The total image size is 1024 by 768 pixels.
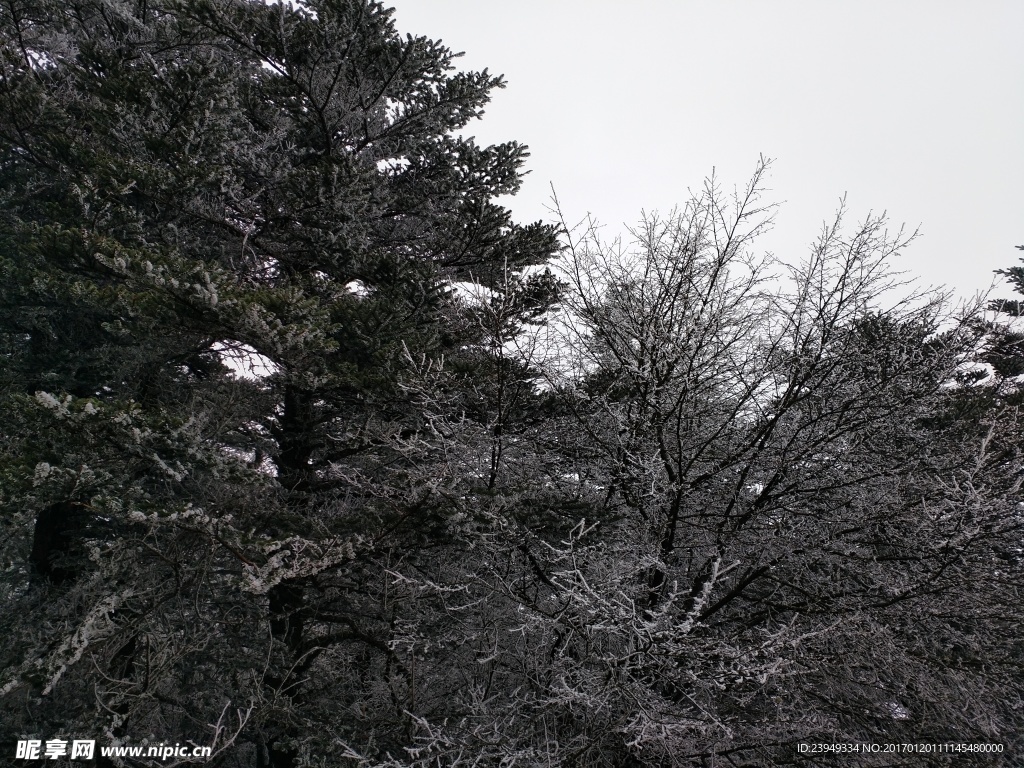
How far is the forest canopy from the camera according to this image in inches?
171

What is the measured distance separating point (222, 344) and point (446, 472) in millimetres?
4010

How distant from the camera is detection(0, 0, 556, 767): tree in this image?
4.84 metres

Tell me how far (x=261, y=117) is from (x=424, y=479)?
6779 millimetres

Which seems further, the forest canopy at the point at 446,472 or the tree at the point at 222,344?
the tree at the point at 222,344

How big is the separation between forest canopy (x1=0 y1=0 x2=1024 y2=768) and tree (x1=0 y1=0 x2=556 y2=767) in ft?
0.18

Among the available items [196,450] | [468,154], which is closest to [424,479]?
[196,450]

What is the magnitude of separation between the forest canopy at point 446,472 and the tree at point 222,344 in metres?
0.05

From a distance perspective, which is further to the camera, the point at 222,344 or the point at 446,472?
the point at 222,344

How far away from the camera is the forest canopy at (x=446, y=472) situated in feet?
14.2

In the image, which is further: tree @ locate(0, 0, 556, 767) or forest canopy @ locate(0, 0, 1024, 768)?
tree @ locate(0, 0, 556, 767)

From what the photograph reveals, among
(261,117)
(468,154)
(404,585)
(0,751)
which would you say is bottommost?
(0,751)

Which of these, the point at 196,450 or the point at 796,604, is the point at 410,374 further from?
the point at 796,604

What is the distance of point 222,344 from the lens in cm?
695

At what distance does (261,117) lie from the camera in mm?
8320
